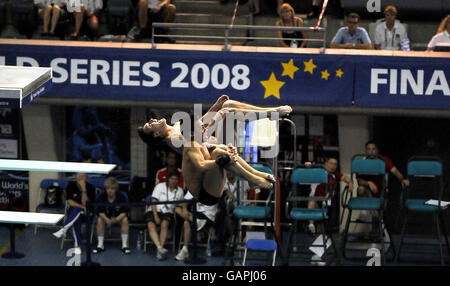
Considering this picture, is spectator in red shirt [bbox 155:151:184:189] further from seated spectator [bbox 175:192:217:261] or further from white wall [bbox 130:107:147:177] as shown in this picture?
white wall [bbox 130:107:147:177]

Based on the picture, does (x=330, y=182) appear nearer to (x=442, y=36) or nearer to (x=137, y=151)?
(x=442, y=36)

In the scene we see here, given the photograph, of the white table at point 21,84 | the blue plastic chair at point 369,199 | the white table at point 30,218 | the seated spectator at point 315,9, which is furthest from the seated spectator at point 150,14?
the white table at point 30,218

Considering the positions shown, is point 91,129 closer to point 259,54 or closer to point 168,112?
point 168,112

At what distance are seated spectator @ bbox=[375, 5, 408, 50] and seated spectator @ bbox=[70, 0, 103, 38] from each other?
4594 mm

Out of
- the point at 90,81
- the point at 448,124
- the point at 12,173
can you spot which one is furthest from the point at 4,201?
the point at 448,124

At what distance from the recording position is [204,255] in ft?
55.7

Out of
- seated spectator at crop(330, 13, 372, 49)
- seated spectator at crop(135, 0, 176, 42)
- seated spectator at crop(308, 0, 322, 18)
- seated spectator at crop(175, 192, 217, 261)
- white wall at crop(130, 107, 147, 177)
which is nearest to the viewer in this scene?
seated spectator at crop(330, 13, 372, 49)

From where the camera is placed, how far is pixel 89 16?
17500 millimetres

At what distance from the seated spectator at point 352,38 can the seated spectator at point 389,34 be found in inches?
9.9

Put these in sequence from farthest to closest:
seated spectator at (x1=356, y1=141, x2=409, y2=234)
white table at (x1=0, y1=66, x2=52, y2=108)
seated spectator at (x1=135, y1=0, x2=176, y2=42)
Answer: seated spectator at (x1=135, y1=0, x2=176, y2=42)
seated spectator at (x1=356, y1=141, x2=409, y2=234)
white table at (x1=0, y1=66, x2=52, y2=108)

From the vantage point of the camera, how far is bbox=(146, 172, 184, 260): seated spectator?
17.0 meters

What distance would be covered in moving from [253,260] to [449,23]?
15.9ft

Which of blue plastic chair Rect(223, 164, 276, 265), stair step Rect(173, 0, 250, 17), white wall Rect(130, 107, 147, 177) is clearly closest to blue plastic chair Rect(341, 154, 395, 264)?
blue plastic chair Rect(223, 164, 276, 265)

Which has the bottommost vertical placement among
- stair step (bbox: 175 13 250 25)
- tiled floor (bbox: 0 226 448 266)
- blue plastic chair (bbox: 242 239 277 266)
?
tiled floor (bbox: 0 226 448 266)
